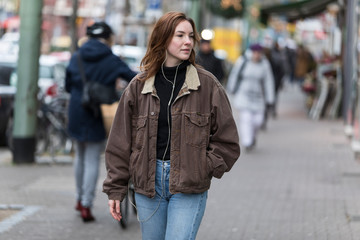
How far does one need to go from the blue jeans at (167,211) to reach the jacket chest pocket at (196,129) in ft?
0.58

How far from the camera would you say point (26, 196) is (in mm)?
9383

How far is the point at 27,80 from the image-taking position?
11.9 metres

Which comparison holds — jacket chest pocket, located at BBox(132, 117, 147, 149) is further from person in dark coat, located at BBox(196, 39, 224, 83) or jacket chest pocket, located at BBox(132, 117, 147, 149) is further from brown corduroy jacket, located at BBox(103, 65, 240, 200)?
person in dark coat, located at BBox(196, 39, 224, 83)

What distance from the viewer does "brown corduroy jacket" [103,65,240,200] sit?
14.4ft

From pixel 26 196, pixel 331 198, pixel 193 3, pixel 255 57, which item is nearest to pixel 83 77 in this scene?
pixel 26 196

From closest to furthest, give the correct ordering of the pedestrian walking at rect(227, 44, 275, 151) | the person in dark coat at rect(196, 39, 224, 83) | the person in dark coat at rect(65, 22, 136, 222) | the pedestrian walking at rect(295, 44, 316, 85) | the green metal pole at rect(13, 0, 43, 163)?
1. the person in dark coat at rect(65, 22, 136, 222)
2. the green metal pole at rect(13, 0, 43, 163)
3. the person in dark coat at rect(196, 39, 224, 83)
4. the pedestrian walking at rect(227, 44, 275, 151)
5. the pedestrian walking at rect(295, 44, 316, 85)

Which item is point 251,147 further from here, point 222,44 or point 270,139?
point 222,44

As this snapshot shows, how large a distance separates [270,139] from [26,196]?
7988 millimetres

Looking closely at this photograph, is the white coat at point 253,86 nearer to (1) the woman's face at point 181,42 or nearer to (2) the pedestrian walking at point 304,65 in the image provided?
(1) the woman's face at point 181,42

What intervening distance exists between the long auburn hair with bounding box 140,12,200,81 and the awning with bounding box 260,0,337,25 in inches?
671

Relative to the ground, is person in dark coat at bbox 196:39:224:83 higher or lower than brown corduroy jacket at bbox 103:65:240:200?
lower

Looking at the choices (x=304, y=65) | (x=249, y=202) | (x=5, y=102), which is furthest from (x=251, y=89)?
(x=304, y=65)

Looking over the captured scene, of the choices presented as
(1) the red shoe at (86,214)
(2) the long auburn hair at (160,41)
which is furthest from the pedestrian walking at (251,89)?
(2) the long auburn hair at (160,41)

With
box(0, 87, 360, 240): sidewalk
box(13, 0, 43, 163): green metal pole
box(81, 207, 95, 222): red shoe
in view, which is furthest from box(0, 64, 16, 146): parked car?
box(81, 207, 95, 222): red shoe
